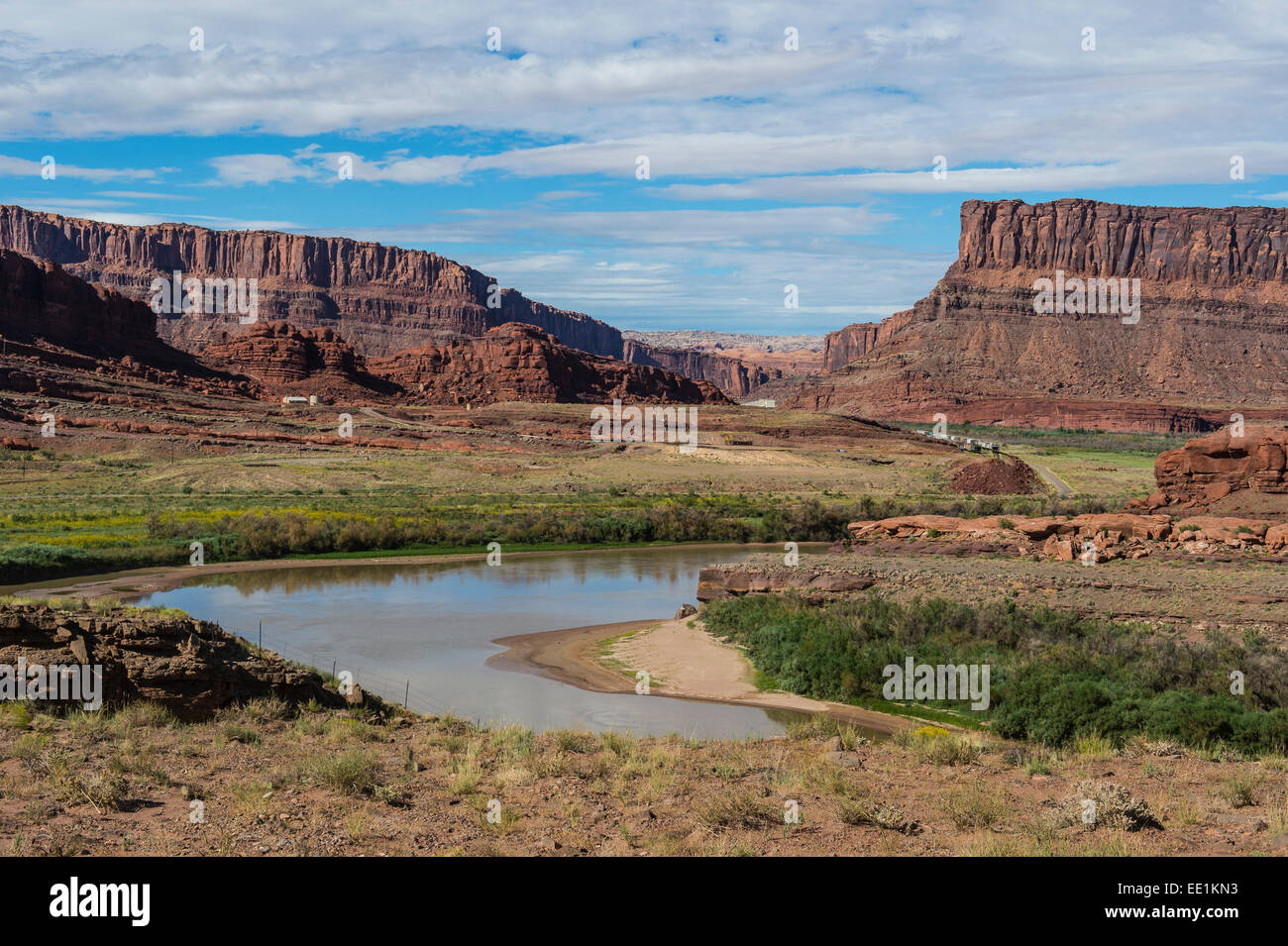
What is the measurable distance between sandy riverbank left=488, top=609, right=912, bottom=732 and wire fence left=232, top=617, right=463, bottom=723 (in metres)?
2.60

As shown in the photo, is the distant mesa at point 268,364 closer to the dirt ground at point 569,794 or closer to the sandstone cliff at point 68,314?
the sandstone cliff at point 68,314

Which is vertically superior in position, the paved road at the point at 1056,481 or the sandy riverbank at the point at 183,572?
the paved road at the point at 1056,481

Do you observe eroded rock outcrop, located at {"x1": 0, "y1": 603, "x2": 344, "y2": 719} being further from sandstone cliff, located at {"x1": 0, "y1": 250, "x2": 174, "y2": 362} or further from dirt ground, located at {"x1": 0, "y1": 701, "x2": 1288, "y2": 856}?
sandstone cliff, located at {"x1": 0, "y1": 250, "x2": 174, "y2": 362}

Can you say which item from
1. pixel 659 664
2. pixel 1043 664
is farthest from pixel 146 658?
pixel 1043 664

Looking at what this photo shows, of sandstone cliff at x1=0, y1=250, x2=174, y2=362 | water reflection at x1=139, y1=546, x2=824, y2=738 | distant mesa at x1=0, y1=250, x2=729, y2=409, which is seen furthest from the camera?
sandstone cliff at x1=0, y1=250, x2=174, y2=362

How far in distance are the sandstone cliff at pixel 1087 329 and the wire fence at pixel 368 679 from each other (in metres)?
140

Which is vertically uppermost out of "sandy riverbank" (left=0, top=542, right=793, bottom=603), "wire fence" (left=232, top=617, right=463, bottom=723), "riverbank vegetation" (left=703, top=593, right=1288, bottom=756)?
"riverbank vegetation" (left=703, top=593, right=1288, bottom=756)

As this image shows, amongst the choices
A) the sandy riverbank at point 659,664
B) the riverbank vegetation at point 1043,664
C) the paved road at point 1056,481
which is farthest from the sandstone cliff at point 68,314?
the riverbank vegetation at point 1043,664

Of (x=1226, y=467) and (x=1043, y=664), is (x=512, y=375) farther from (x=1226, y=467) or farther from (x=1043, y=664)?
(x=1043, y=664)

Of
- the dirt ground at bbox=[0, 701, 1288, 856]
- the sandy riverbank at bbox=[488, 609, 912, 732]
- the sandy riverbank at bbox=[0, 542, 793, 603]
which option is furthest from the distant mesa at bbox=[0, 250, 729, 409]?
the dirt ground at bbox=[0, 701, 1288, 856]

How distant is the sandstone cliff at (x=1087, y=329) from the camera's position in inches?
6378

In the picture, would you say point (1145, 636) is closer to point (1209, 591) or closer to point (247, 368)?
point (1209, 591)

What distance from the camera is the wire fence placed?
17.5 m

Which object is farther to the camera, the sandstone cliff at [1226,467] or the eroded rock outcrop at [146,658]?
the sandstone cliff at [1226,467]
